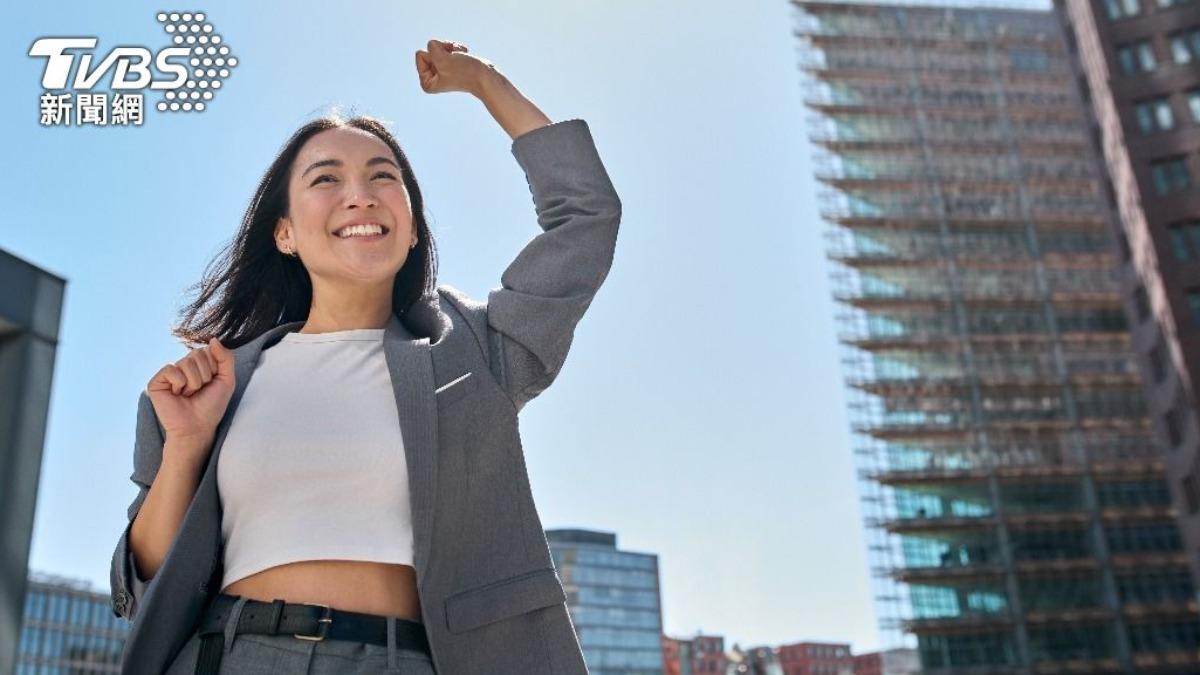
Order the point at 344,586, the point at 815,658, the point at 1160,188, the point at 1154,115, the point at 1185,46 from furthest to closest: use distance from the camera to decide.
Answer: the point at 815,658 < the point at 1185,46 < the point at 1154,115 < the point at 1160,188 < the point at 344,586

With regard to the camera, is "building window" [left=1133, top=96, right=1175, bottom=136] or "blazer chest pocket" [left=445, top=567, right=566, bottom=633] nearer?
"blazer chest pocket" [left=445, top=567, right=566, bottom=633]

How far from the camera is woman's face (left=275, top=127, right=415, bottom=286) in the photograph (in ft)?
8.30

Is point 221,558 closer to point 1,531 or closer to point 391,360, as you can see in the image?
point 391,360

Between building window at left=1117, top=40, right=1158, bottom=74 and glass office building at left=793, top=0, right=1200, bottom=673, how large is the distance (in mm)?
5734

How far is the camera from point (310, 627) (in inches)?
80.4

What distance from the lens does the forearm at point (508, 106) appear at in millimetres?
2660

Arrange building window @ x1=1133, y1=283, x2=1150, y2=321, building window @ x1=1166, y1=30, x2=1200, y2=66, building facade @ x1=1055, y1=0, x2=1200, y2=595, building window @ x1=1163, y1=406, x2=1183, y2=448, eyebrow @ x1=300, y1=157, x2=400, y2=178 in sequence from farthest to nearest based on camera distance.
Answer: building window @ x1=1133, y1=283, x2=1150, y2=321 < building window @ x1=1166, y1=30, x2=1200, y2=66 < building window @ x1=1163, y1=406, x2=1183, y2=448 < building facade @ x1=1055, y1=0, x2=1200, y2=595 < eyebrow @ x1=300, y1=157, x2=400, y2=178

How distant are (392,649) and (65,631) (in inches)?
4080

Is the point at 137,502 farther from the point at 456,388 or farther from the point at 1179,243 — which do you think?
the point at 1179,243

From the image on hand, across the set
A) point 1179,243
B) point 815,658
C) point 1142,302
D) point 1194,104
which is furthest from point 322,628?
point 815,658

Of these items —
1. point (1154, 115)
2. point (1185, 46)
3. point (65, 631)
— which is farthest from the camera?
point (65, 631)

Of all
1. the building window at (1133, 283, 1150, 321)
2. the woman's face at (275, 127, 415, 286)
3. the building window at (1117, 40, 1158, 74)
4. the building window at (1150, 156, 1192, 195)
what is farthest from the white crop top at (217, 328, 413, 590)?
the building window at (1117, 40, 1158, 74)

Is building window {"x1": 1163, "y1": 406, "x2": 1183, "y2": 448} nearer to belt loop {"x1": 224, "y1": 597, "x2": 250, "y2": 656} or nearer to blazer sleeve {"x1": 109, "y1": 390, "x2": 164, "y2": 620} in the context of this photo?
blazer sleeve {"x1": 109, "y1": 390, "x2": 164, "y2": 620}

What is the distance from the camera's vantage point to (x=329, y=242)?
8.38 ft
